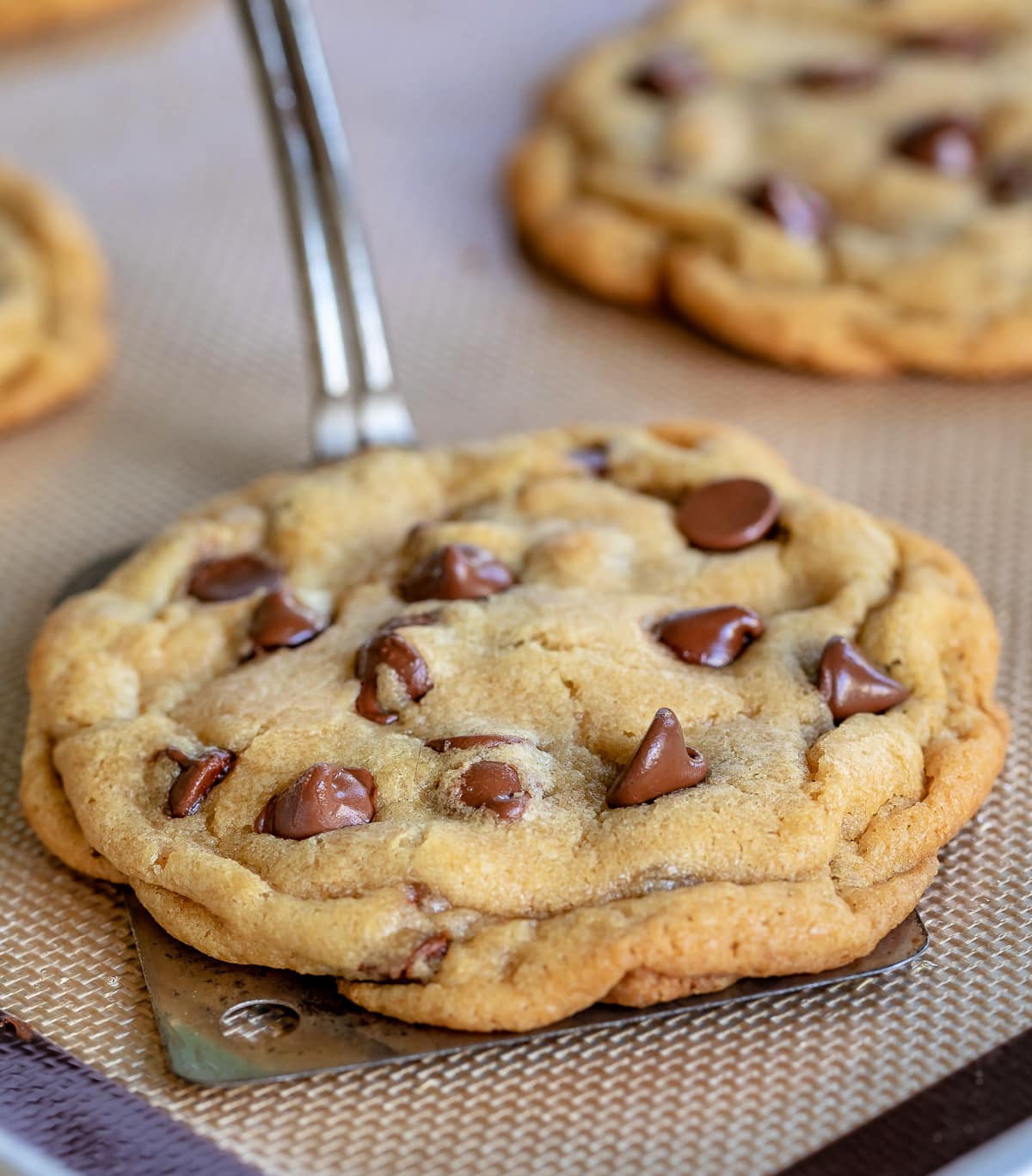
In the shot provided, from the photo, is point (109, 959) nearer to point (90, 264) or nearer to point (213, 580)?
point (213, 580)

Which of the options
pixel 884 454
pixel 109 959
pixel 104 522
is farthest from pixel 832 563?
pixel 104 522

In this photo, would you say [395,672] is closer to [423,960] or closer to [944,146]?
[423,960]

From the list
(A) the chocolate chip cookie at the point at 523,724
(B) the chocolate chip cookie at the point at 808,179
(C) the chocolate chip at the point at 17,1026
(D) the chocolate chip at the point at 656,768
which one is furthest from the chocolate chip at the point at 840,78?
(C) the chocolate chip at the point at 17,1026

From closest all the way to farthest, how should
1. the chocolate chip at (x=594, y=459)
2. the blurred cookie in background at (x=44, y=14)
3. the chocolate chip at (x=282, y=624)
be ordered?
the chocolate chip at (x=282, y=624), the chocolate chip at (x=594, y=459), the blurred cookie in background at (x=44, y=14)

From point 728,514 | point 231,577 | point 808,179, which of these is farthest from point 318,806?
point 808,179

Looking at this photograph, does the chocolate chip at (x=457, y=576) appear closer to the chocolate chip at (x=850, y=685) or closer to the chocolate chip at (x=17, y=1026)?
the chocolate chip at (x=850, y=685)

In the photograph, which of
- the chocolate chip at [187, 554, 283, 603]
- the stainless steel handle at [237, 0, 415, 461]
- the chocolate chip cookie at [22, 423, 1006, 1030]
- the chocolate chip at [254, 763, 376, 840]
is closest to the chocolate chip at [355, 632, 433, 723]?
the chocolate chip cookie at [22, 423, 1006, 1030]
